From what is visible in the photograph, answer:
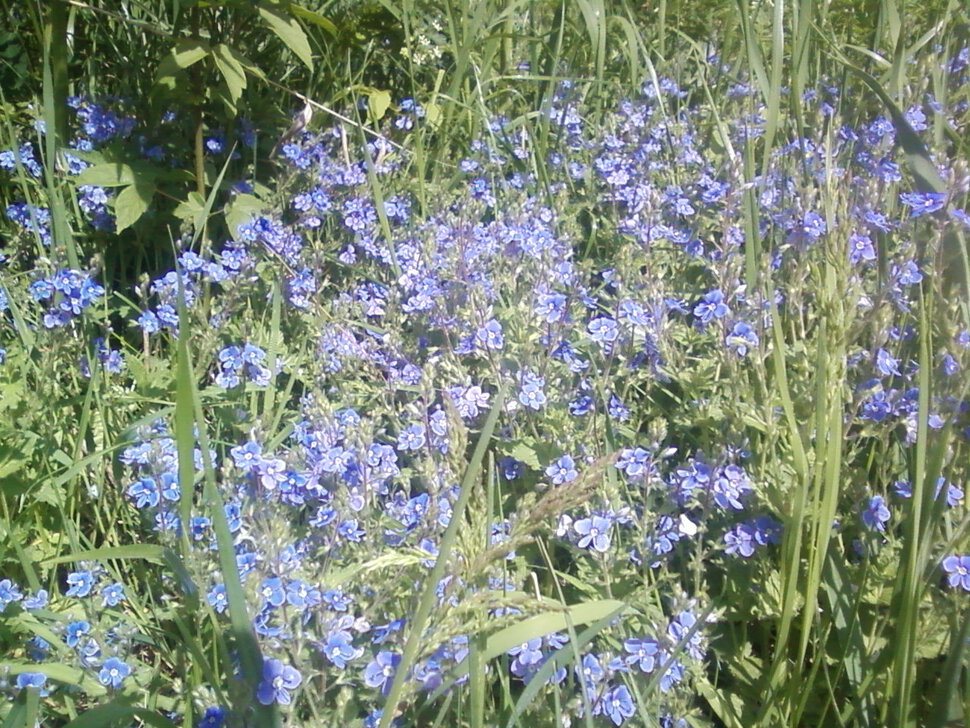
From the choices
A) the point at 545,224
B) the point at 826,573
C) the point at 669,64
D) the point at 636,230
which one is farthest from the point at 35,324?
the point at 669,64

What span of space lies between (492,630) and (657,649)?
0.33 metres

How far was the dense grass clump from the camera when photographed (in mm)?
1559

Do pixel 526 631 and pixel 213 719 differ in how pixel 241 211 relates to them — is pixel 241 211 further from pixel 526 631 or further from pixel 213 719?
pixel 526 631

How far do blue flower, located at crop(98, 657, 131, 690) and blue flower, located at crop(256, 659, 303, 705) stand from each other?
332 mm

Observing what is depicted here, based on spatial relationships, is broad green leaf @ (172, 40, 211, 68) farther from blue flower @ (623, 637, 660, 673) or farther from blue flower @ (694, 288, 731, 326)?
blue flower @ (623, 637, 660, 673)

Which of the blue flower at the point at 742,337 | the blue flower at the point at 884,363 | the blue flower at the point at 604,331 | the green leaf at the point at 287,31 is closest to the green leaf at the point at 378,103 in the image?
the green leaf at the point at 287,31

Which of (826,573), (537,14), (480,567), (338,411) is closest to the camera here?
(480,567)

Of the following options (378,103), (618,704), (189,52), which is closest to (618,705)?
(618,704)

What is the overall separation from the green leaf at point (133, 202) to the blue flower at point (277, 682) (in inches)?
68.7

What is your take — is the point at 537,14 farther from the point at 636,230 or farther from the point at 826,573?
the point at 826,573

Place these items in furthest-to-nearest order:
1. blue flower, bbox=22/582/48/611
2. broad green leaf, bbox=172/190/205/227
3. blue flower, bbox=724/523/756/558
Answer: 1. broad green leaf, bbox=172/190/205/227
2. blue flower, bbox=724/523/756/558
3. blue flower, bbox=22/582/48/611

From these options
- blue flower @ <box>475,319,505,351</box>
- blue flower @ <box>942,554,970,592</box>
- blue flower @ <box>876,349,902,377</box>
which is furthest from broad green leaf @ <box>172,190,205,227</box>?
blue flower @ <box>942,554,970,592</box>

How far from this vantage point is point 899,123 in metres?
1.60

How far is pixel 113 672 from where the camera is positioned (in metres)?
1.61
